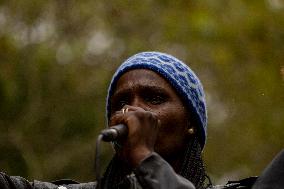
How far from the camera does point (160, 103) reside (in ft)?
19.3

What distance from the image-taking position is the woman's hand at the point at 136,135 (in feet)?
16.9

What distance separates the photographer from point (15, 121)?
1292cm

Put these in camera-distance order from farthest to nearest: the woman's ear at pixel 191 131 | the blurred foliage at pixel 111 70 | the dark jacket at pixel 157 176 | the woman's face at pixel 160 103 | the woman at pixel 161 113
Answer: the blurred foliage at pixel 111 70 → the woman's ear at pixel 191 131 → the woman's face at pixel 160 103 → the woman at pixel 161 113 → the dark jacket at pixel 157 176

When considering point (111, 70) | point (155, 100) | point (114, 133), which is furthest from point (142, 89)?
point (111, 70)

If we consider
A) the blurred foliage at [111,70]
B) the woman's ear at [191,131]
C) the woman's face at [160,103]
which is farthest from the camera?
the blurred foliage at [111,70]

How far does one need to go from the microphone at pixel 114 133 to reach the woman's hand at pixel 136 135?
0.08ft

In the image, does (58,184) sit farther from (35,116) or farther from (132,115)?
(35,116)

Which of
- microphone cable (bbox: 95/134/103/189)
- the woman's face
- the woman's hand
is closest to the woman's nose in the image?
the woman's face

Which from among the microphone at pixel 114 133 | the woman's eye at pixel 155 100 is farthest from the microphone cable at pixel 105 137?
the woman's eye at pixel 155 100

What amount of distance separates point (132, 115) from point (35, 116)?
7.91 meters

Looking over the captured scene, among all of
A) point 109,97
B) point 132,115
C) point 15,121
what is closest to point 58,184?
point 109,97

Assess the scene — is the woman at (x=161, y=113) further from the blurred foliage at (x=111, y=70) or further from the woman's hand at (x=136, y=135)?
the blurred foliage at (x=111, y=70)

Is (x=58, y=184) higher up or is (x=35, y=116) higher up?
(x=58, y=184)

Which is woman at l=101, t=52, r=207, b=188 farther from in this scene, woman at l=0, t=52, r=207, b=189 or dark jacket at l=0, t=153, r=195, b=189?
dark jacket at l=0, t=153, r=195, b=189
